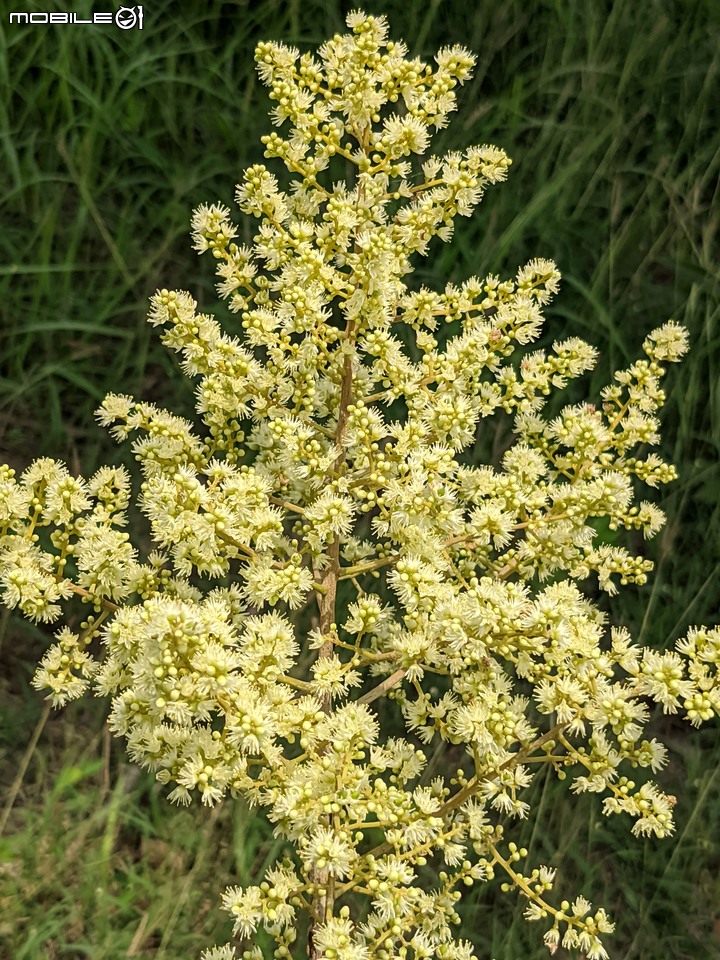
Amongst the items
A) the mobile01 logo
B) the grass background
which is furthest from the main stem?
the mobile01 logo

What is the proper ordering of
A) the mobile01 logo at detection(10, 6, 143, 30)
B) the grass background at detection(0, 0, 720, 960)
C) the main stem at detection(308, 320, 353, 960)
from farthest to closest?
the mobile01 logo at detection(10, 6, 143, 30) → the grass background at detection(0, 0, 720, 960) → the main stem at detection(308, 320, 353, 960)

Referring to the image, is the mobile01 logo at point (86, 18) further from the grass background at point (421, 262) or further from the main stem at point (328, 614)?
the main stem at point (328, 614)

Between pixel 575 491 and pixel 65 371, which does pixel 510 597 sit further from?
pixel 65 371

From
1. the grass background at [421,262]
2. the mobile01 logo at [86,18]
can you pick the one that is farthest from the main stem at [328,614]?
the mobile01 logo at [86,18]

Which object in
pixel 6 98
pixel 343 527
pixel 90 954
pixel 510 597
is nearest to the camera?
pixel 510 597

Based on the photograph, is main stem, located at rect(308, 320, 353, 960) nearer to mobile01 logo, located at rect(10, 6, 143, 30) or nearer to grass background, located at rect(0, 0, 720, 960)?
grass background, located at rect(0, 0, 720, 960)

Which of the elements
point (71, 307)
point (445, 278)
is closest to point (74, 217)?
point (71, 307)
